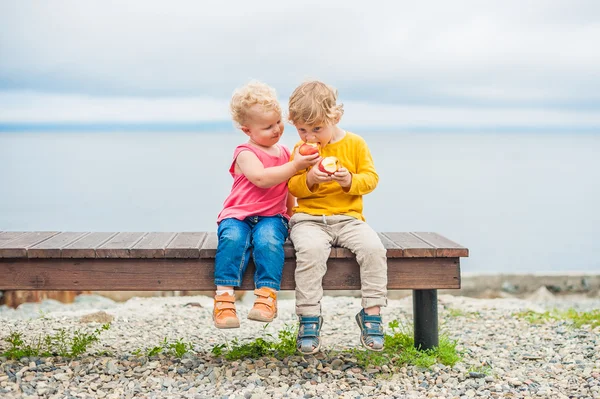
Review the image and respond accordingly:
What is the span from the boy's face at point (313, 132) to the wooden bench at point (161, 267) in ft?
2.11

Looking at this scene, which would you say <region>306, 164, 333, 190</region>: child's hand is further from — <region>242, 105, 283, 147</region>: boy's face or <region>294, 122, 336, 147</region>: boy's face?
<region>242, 105, 283, 147</region>: boy's face

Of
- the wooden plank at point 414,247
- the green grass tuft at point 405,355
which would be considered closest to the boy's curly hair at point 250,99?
the wooden plank at point 414,247

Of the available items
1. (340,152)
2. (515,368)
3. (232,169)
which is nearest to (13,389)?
(232,169)

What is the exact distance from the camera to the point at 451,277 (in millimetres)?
4223

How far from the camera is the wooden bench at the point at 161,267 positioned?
4129 mm

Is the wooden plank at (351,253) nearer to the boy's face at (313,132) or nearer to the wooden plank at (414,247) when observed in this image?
the wooden plank at (414,247)

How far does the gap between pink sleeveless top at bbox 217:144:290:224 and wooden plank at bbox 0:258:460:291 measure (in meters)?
0.34

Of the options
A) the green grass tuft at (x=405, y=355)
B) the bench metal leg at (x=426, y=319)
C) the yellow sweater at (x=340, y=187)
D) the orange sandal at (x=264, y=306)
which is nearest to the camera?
the orange sandal at (x=264, y=306)

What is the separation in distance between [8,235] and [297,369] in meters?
2.18

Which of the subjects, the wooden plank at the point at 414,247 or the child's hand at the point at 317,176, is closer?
the child's hand at the point at 317,176

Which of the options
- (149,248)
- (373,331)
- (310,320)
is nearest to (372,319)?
(373,331)

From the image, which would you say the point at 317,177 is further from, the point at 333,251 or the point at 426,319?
the point at 426,319

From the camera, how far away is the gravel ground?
3988mm

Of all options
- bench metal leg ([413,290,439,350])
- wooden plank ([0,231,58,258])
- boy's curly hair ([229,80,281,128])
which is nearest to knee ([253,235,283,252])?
boy's curly hair ([229,80,281,128])
